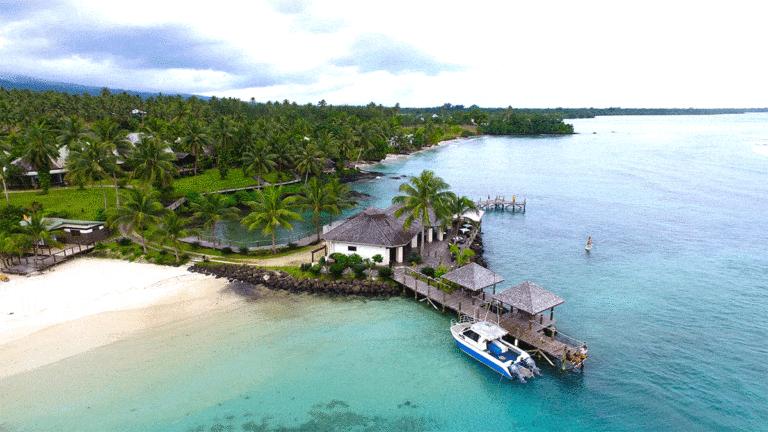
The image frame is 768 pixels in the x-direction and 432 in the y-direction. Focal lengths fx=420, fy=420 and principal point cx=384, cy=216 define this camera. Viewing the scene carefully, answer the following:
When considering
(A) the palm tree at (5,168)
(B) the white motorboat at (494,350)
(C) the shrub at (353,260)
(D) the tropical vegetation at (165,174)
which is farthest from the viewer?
(A) the palm tree at (5,168)

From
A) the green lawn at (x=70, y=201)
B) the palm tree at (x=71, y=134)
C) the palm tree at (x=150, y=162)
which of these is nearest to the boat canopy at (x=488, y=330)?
the green lawn at (x=70, y=201)

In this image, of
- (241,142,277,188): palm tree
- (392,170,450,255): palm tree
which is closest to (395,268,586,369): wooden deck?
(392,170,450,255): palm tree

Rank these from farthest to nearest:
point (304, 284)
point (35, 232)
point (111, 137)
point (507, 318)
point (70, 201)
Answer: point (111, 137) → point (70, 201) → point (35, 232) → point (304, 284) → point (507, 318)

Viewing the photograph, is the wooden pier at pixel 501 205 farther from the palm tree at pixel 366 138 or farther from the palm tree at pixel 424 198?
the palm tree at pixel 366 138

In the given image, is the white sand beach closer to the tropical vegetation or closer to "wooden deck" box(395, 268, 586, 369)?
the tropical vegetation

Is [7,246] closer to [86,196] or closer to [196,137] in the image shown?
[86,196]

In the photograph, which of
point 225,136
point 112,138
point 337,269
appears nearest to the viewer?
point 337,269

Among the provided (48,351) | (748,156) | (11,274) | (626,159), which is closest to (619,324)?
(48,351)

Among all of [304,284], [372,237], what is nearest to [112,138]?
[304,284]
